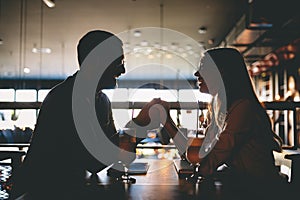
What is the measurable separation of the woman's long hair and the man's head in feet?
1.31

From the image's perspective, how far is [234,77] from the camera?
1.62 meters

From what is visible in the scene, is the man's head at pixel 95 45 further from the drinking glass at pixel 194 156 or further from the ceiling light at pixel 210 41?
the ceiling light at pixel 210 41

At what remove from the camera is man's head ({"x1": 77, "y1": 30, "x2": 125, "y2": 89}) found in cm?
157

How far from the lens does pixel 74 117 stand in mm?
1431

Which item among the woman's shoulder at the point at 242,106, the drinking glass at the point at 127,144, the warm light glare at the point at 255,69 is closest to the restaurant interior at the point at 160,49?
the warm light glare at the point at 255,69

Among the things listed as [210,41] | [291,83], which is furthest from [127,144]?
[210,41]

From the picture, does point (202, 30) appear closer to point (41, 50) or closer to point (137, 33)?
point (137, 33)

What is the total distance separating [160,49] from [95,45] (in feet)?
11.7

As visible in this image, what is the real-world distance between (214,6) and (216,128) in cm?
443

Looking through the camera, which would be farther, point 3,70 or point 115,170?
point 3,70

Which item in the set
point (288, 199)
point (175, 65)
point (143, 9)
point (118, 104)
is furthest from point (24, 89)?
point (288, 199)

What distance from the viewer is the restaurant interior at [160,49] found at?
189 cm

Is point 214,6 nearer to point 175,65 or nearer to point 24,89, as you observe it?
point 175,65

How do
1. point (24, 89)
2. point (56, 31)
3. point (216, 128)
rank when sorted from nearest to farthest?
1. point (216, 128)
2. point (56, 31)
3. point (24, 89)
